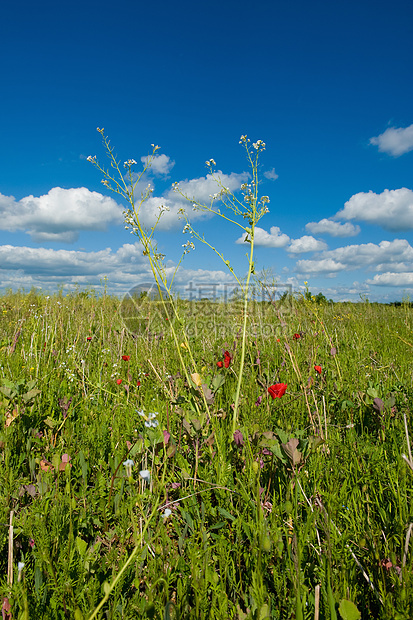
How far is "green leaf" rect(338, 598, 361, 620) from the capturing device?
3.01 ft

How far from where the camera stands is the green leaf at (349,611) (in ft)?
3.01

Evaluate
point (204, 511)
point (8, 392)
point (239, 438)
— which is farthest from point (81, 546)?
point (8, 392)

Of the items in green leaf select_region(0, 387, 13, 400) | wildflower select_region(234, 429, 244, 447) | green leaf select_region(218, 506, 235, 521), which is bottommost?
green leaf select_region(218, 506, 235, 521)

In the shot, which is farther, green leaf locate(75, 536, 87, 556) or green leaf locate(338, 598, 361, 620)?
green leaf locate(75, 536, 87, 556)

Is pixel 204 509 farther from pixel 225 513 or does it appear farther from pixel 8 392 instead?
pixel 8 392

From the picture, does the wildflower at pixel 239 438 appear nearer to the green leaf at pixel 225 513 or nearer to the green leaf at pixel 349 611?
the green leaf at pixel 225 513

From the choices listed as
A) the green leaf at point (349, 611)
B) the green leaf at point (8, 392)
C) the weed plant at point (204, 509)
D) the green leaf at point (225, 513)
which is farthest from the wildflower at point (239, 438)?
the green leaf at point (8, 392)

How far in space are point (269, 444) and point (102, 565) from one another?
2.64 ft

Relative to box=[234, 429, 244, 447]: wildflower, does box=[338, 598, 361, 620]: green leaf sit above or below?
below

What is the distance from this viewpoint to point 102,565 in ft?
3.76

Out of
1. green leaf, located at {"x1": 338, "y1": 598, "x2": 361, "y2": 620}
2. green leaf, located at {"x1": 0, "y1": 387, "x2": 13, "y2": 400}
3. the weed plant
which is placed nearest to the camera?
green leaf, located at {"x1": 338, "y1": 598, "x2": 361, "y2": 620}

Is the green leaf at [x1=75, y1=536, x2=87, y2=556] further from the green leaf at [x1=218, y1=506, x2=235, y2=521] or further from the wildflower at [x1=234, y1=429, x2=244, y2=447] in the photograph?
the wildflower at [x1=234, y1=429, x2=244, y2=447]

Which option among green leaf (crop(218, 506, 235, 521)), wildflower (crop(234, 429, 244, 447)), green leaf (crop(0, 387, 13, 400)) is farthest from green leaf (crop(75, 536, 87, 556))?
green leaf (crop(0, 387, 13, 400))

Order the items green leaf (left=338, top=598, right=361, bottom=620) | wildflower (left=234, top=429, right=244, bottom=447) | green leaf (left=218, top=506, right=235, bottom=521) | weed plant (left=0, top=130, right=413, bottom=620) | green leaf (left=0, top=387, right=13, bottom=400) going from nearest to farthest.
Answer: green leaf (left=338, top=598, right=361, bottom=620)
weed plant (left=0, top=130, right=413, bottom=620)
green leaf (left=218, top=506, right=235, bottom=521)
wildflower (left=234, top=429, right=244, bottom=447)
green leaf (left=0, top=387, right=13, bottom=400)
